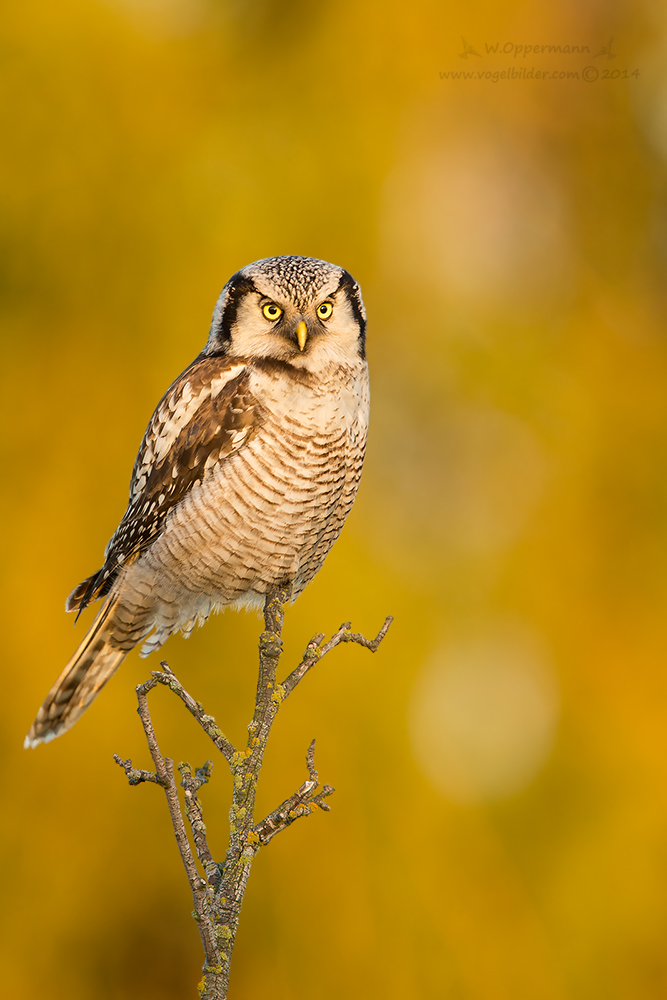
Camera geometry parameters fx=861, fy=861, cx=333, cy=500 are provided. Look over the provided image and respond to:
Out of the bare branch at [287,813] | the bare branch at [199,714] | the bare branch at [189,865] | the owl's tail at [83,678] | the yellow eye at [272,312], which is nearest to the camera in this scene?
the bare branch at [189,865]

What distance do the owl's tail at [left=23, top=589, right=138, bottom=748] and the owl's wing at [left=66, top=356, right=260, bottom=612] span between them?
0.15m

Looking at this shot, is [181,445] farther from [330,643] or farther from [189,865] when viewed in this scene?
[189,865]

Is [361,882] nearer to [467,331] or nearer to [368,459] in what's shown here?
[368,459]

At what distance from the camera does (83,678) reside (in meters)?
2.67

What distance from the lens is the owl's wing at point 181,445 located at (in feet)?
7.65

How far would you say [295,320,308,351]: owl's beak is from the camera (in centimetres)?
229

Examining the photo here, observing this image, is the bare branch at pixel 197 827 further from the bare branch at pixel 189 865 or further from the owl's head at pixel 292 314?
the owl's head at pixel 292 314

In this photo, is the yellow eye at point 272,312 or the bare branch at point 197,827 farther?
the yellow eye at point 272,312

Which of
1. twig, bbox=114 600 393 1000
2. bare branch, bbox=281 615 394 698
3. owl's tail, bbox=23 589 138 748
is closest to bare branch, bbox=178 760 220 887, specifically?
twig, bbox=114 600 393 1000

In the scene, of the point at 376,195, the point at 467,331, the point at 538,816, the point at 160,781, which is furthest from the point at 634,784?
the point at 160,781

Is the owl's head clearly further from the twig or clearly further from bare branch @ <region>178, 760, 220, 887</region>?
bare branch @ <region>178, 760, 220, 887</region>

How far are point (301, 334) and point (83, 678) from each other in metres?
1.27

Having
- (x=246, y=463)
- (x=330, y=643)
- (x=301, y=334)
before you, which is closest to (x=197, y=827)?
(x=330, y=643)

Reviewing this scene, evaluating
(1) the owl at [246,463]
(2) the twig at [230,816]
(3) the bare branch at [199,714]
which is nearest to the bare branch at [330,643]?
(2) the twig at [230,816]
